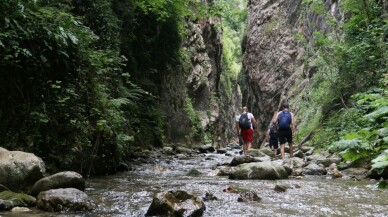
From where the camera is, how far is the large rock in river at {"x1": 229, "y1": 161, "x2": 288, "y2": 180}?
7.47 metres

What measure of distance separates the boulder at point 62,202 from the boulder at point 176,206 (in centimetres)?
83

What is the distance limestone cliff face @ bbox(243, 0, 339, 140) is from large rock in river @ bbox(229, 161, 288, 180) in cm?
1600

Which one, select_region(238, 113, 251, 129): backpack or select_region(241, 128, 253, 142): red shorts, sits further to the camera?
select_region(241, 128, 253, 142): red shorts

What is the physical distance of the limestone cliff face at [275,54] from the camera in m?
25.4

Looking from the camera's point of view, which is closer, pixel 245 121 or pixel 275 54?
pixel 245 121

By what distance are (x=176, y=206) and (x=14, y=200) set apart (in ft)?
6.41

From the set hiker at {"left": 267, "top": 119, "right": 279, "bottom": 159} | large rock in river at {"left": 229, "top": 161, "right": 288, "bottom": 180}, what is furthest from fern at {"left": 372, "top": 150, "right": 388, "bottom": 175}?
hiker at {"left": 267, "top": 119, "right": 279, "bottom": 159}

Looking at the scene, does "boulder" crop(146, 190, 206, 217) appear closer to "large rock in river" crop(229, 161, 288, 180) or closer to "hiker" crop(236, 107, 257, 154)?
"large rock in river" crop(229, 161, 288, 180)

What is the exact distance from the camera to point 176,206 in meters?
4.43

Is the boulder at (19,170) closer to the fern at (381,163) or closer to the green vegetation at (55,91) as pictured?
the green vegetation at (55,91)

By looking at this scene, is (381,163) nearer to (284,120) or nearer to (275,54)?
(284,120)

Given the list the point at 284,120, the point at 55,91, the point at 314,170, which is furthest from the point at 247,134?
the point at 55,91

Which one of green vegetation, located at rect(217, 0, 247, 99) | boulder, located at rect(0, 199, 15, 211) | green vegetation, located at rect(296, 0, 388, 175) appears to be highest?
green vegetation, located at rect(217, 0, 247, 99)

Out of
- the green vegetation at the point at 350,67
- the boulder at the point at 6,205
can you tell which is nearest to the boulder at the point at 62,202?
the boulder at the point at 6,205
